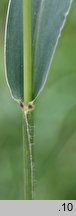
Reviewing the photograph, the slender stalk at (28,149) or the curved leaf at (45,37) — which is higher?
the curved leaf at (45,37)

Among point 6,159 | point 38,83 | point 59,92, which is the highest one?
point 38,83

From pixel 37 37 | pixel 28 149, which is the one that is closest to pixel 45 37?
pixel 37 37

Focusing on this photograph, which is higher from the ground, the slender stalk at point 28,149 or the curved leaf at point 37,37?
the curved leaf at point 37,37

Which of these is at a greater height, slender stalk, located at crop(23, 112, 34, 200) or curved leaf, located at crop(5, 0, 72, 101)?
curved leaf, located at crop(5, 0, 72, 101)

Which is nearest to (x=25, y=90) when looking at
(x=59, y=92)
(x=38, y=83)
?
(x=38, y=83)

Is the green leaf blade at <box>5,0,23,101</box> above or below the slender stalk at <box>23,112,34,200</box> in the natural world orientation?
above

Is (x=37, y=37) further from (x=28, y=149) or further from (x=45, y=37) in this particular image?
(x=28, y=149)

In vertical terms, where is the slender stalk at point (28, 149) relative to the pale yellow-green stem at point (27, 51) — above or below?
below

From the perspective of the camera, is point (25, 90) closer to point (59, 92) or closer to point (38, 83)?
point (38, 83)
